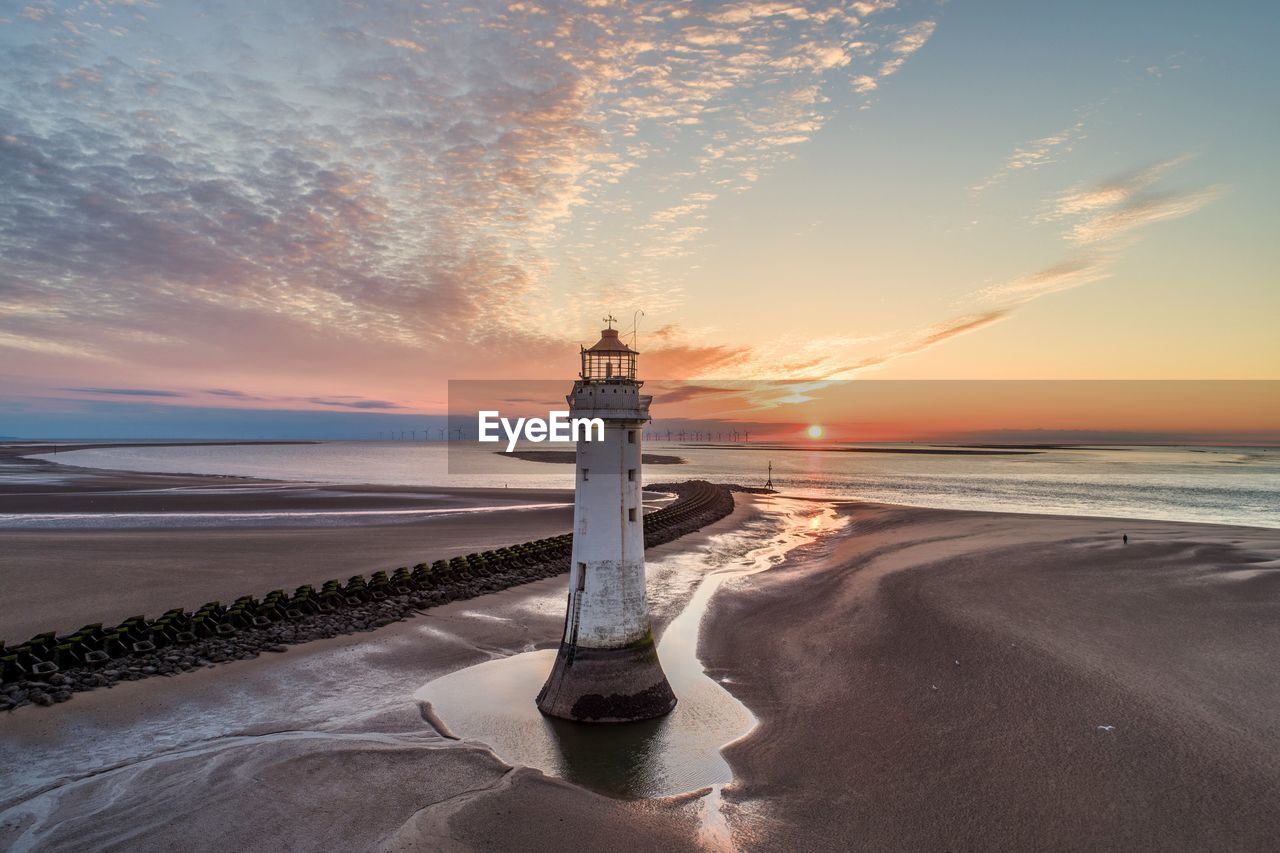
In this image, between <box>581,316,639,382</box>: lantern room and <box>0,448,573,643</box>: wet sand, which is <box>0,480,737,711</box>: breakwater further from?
<box>581,316,639,382</box>: lantern room

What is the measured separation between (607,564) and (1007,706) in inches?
347

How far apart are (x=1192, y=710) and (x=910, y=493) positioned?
187 ft

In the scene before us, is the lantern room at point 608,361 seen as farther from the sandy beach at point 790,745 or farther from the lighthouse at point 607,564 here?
the sandy beach at point 790,745

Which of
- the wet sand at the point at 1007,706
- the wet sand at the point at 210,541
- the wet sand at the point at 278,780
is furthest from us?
the wet sand at the point at 210,541

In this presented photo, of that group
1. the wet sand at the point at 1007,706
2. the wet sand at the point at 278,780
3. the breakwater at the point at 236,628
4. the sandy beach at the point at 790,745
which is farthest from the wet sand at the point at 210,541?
the wet sand at the point at 1007,706

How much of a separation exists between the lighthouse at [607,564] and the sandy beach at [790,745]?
7.70 ft

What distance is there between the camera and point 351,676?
1541cm

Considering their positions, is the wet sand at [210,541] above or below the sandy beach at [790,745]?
above

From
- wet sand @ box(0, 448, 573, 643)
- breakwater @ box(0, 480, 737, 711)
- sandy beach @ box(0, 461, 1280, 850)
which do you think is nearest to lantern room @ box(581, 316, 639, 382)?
sandy beach @ box(0, 461, 1280, 850)

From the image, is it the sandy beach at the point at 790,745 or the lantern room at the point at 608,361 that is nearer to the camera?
the sandy beach at the point at 790,745

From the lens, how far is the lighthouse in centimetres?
1313

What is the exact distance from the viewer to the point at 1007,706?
536 inches

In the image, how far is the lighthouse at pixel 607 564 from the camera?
13.1m

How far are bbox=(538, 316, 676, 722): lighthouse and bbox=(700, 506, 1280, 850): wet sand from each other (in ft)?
8.75
